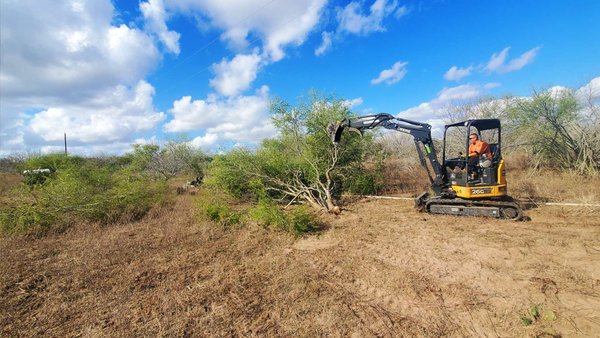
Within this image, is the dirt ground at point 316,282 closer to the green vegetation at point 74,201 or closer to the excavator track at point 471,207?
the excavator track at point 471,207

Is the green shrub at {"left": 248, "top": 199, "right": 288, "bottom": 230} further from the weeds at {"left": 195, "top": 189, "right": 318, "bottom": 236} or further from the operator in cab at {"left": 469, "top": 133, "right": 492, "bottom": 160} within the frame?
the operator in cab at {"left": 469, "top": 133, "right": 492, "bottom": 160}

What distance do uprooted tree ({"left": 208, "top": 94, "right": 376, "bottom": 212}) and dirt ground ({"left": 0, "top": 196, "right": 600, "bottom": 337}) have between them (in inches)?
136

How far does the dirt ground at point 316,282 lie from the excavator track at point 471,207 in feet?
1.09

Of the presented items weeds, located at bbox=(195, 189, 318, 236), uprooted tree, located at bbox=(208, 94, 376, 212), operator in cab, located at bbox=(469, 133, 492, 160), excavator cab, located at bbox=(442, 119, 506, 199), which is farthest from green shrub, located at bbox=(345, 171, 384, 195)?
operator in cab, located at bbox=(469, 133, 492, 160)

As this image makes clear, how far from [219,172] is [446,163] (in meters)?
7.32

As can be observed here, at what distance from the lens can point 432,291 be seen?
11.5ft

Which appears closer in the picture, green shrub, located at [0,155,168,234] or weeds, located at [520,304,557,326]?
weeds, located at [520,304,557,326]

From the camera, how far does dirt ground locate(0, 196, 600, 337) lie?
9.65 ft

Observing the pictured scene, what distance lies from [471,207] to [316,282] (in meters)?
5.07

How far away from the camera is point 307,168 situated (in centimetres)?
953

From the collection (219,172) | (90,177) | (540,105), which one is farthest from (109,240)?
(540,105)

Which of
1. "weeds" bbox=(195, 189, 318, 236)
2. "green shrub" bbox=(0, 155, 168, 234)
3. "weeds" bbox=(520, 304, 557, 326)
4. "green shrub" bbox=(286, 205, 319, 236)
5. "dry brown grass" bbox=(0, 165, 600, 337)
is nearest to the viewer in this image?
"weeds" bbox=(520, 304, 557, 326)

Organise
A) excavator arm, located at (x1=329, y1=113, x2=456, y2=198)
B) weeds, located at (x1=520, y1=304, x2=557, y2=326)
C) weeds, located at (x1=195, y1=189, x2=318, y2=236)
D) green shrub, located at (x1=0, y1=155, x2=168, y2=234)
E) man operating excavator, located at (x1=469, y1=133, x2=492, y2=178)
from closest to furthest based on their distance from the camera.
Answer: weeds, located at (x1=520, y1=304, x2=557, y2=326)
weeds, located at (x1=195, y1=189, x2=318, y2=236)
green shrub, located at (x1=0, y1=155, x2=168, y2=234)
man operating excavator, located at (x1=469, y1=133, x2=492, y2=178)
excavator arm, located at (x1=329, y1=113, x2=456, y2=198)

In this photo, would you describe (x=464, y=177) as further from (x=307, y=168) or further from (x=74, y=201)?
(x=74, y=201)
